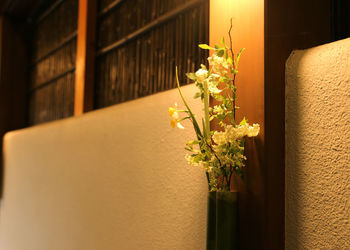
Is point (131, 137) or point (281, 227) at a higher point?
point (131, 137)

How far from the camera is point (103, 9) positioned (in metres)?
2.36

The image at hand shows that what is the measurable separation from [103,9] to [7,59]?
1630 millimetres

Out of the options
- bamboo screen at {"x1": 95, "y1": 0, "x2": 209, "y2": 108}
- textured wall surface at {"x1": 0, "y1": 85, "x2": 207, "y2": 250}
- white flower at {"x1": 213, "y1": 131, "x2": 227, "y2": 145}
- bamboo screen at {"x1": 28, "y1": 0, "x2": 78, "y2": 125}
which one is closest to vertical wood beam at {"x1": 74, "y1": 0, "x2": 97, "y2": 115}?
bamboo screen at {"x1": 95, "y1": 0, "x2": 209, "y2": 108}

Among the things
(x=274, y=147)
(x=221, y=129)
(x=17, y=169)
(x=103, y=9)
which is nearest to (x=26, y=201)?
(x=17, y=169)

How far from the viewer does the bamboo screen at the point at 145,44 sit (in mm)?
1611

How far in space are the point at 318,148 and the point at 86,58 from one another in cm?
171

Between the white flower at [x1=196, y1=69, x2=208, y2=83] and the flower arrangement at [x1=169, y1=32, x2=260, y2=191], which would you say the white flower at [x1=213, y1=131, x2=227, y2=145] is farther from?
the white flower at [x1=196, y1=69, x2=208, y2=83]

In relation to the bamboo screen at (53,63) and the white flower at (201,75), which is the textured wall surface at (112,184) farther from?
the bamboo screen at (53,63)

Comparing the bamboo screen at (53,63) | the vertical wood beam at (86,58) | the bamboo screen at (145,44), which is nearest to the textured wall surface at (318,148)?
the bamboo screen at (145,44)

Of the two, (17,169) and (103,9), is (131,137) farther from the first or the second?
(17,169)

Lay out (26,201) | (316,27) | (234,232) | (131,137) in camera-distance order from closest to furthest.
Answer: (234,232) → (316,27) → (131,137) → (26,201)

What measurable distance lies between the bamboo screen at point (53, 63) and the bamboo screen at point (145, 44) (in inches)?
22.1

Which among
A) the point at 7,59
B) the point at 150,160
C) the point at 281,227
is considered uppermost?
the point at 7,59

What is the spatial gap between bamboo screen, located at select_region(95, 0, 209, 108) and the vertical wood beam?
0.13 ft
